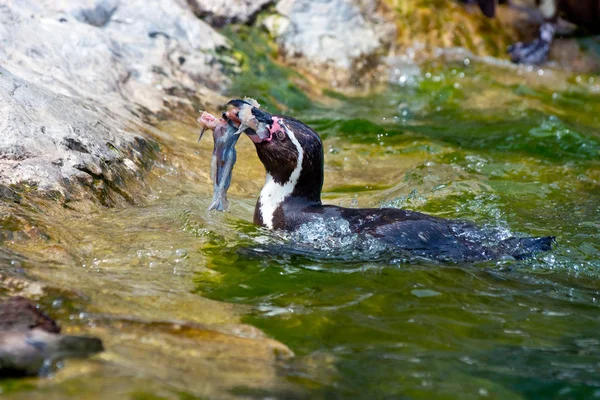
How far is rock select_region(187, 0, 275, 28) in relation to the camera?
978 cm

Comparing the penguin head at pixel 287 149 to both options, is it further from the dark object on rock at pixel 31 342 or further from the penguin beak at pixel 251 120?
the dark object on rock at pixel 31 342

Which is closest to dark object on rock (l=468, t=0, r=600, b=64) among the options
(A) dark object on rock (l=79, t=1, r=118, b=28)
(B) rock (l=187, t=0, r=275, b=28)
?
(B) rock (l=187, t=0, r=275, b=28)

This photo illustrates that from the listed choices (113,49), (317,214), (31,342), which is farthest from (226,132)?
(113,49)

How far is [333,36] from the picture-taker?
10391 mm

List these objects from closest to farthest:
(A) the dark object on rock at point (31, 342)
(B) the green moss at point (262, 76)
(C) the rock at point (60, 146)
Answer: (A) the dark object on rock at point (31, 342)
(C) the rock at point (60, 146)
(B) the green moss at point (262, 76)

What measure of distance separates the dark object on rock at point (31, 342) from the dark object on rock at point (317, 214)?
233 cm

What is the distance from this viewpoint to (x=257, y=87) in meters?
8.96

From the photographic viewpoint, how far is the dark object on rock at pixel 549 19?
11359mm

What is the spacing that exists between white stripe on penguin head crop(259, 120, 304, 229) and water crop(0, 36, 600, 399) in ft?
0.60

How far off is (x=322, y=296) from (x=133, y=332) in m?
1.18

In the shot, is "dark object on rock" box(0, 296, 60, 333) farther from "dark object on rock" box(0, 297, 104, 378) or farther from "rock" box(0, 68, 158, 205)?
"rock" box(0, 68, 158, 205)

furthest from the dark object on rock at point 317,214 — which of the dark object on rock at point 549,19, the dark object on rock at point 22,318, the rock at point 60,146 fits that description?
the dark object on rock at point 549,19

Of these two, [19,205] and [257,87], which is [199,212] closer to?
[19,205]

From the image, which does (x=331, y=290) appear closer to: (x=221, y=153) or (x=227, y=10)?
(x=221, y=153)
